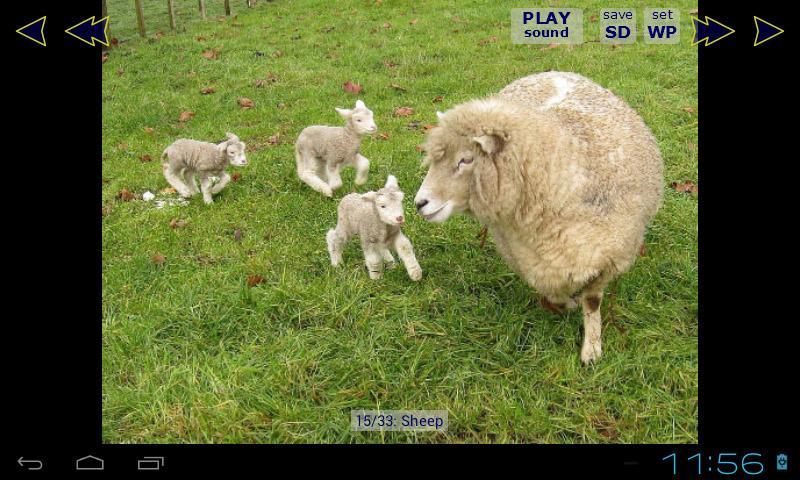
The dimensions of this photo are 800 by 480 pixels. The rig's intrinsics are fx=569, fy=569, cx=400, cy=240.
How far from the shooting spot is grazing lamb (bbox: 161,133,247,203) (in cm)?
590

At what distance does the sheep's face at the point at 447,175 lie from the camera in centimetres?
319

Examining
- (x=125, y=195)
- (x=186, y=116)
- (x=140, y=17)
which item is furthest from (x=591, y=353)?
(x=140, y=17)

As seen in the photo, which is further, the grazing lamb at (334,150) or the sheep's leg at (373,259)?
the grazing lamb at (334,150)

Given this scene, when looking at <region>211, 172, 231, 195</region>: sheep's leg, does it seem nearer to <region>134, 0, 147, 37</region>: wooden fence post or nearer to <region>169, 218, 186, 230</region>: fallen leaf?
<region>169, 218, 186, 230</region>: fallen leaf

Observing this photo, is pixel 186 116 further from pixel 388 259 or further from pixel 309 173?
pixel 388 259

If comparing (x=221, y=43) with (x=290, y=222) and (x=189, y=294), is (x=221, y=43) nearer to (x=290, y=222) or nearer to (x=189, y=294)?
(x=290, y=222)

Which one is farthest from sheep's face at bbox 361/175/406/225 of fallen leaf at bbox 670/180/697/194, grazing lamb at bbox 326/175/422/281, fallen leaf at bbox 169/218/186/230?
fallen leaf at bbox 670/180/697/194

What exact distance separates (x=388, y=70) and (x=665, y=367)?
7674 mm

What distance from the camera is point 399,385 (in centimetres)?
350

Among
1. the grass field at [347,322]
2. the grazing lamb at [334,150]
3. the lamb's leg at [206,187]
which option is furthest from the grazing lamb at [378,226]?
the lamb's leg at [206,187]

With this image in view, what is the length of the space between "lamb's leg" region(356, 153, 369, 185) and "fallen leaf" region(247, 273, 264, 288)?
189 centimetres

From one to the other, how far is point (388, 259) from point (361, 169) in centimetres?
165

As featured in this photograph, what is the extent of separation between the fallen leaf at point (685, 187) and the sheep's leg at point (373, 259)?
331cm

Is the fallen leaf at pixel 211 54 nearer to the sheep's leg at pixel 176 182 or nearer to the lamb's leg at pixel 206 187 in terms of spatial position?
the sheep's leg at pixel 176 182
